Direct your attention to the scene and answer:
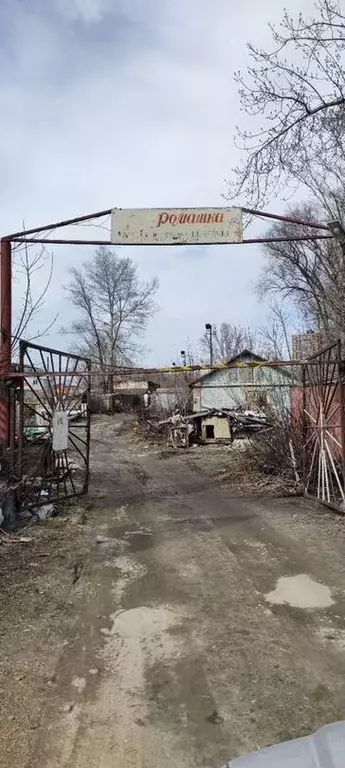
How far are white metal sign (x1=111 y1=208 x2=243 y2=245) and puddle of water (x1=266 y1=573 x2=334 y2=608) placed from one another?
22.3 feet

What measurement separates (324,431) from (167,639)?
6.37 meters

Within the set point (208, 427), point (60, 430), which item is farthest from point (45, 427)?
point (208, 427)

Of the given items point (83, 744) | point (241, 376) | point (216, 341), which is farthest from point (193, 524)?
point (216, 341)

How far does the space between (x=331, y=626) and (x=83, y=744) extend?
2425mm

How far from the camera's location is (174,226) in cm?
1085

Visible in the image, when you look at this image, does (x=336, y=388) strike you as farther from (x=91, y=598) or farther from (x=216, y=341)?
(x=216, y=341)

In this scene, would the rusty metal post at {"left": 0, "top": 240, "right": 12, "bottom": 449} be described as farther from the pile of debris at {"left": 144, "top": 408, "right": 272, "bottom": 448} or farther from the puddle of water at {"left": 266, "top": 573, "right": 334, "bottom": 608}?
the pile of debris at {"left": 144, "top": 408, "right": 272, "bottom": 448}

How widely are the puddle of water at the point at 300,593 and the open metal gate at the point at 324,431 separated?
3.64 m

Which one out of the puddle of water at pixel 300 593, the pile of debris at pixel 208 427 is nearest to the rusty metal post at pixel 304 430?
the puddle of water at pixel 300 593

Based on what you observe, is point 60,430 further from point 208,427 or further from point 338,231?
point 208,427

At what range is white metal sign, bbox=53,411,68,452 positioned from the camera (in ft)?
32.2

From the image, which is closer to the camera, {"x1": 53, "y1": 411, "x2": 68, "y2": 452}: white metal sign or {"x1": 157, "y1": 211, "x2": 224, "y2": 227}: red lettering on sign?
{"x1": 53, "y1": 411, "x2": 68, "y2": 452}: white metal sign

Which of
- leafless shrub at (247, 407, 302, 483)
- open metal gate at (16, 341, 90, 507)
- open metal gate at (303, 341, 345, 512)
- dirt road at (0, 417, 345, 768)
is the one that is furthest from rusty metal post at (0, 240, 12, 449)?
leafless shrub at (247, 407, 302, 483)

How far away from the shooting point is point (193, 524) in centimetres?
909
